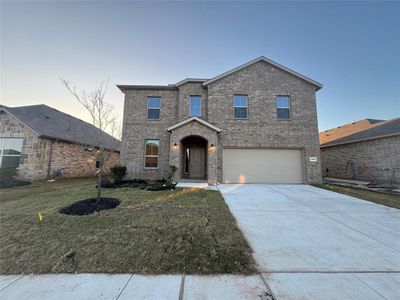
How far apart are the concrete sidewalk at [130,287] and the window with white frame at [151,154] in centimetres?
922

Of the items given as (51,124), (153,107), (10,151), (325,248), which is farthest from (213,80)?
(10,151)

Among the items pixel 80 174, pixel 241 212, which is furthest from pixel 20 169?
pixel 241 212

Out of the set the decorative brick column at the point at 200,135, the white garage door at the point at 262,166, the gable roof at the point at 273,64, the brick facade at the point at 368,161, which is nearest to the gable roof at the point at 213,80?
the gable roof at the point at 273,64

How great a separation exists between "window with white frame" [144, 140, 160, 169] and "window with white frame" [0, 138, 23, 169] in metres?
8.70

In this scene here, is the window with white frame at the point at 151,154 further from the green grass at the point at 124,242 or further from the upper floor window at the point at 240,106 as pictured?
the green grass at the point at 124,242

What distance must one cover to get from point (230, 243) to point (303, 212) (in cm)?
349

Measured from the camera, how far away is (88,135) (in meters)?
16.9

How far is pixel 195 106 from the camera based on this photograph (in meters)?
11.6

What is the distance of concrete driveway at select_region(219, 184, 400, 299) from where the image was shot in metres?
2.13

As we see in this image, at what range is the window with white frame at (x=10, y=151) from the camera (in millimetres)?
10694

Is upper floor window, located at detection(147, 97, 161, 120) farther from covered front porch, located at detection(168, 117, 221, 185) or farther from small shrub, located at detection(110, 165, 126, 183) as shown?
small shrub, located at detection(110, 165, 126, 183)

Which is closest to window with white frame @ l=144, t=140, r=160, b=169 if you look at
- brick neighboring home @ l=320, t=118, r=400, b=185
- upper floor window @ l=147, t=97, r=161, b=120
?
upper floor window @ l=147, t=97, r=161, b=120

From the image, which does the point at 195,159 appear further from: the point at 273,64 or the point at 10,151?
the point at 10,151

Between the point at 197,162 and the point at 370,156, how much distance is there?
13.3 metres
